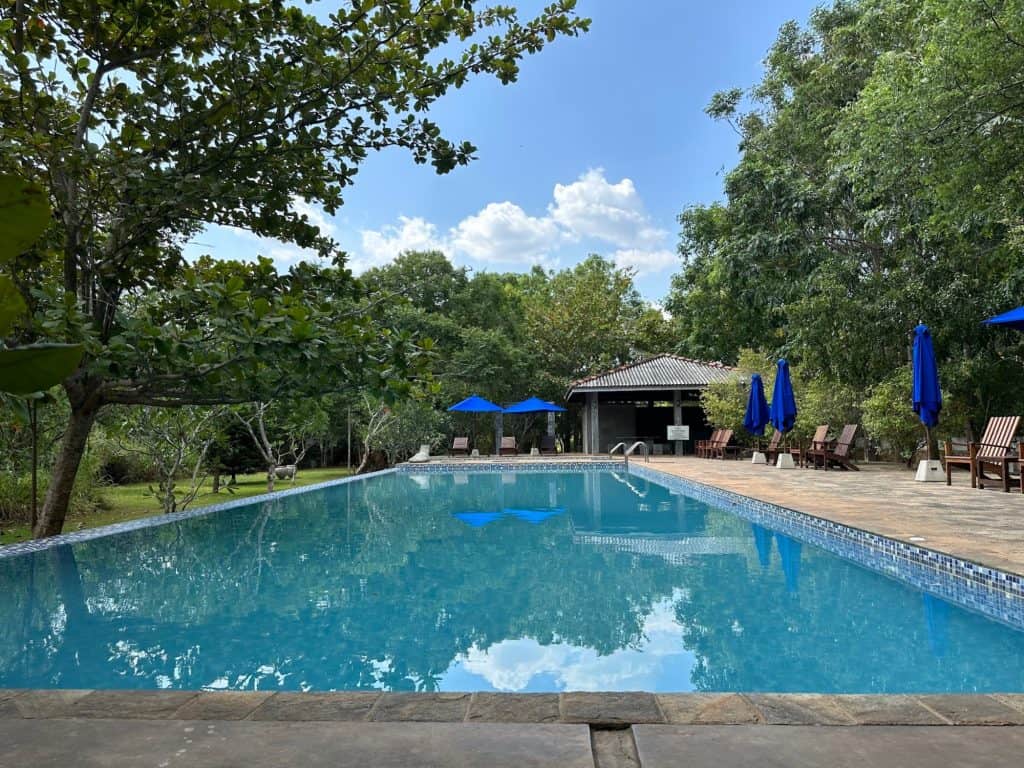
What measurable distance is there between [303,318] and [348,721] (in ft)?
10.3

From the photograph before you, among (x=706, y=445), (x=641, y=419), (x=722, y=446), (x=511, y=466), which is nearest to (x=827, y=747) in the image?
(x=511, y=466)

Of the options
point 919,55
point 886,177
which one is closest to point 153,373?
point 886,177

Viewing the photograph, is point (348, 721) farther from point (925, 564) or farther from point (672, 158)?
point (672, 158)

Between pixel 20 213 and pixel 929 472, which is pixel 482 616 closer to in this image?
pixel 20 213

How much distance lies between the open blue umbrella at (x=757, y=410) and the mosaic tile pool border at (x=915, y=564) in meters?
8.44

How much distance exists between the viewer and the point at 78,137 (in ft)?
19.0

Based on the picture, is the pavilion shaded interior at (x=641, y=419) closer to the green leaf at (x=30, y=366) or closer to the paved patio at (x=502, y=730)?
the paved patio at (x=502, y=730)

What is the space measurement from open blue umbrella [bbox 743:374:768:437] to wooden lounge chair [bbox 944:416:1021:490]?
662 cm

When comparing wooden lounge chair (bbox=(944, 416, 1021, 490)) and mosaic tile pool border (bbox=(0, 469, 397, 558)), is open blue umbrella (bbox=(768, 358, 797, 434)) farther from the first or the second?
mosaic tile pool border (bbox=(0, 469, 397, 558))

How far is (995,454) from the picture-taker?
924cm

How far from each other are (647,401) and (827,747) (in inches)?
996

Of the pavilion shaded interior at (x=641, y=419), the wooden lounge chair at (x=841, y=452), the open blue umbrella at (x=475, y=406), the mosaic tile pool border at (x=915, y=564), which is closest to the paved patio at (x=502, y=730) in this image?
the mosaic tile pool border at (x=915, y=564)

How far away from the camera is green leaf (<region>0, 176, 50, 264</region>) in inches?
23.4

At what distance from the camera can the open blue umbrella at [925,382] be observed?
1002cm
